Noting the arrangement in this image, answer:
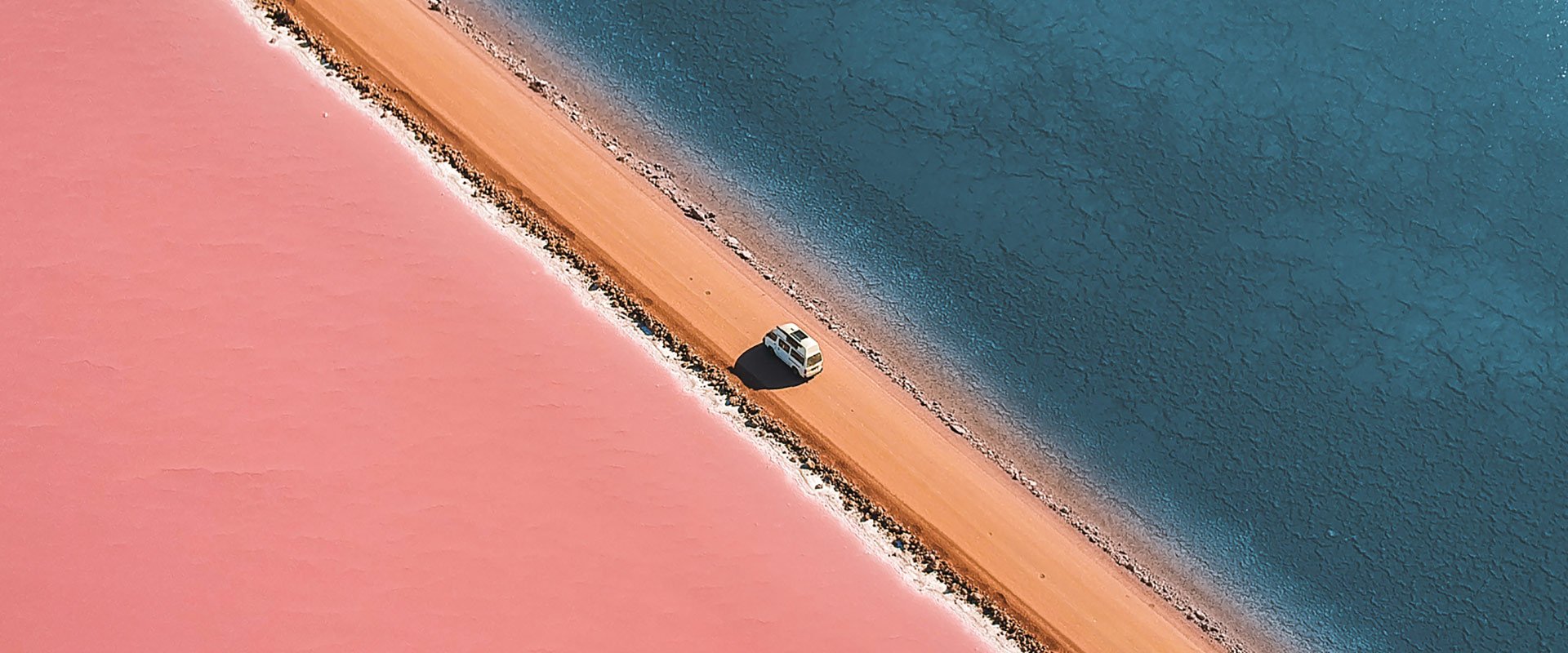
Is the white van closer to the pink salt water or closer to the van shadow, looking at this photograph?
the van shadow

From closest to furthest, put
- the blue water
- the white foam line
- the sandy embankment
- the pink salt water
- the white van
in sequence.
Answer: the pink salt water, the white foam line, the sandy embankment, the white van, the blue water

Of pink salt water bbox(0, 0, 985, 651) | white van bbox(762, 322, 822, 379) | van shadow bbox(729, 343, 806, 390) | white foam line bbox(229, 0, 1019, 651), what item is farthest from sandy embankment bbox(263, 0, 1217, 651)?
pink salt water bbox(0, 0, 985, 651)

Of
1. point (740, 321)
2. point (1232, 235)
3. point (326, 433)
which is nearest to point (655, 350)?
point (740, 321)

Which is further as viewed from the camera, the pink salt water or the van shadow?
the van shadow

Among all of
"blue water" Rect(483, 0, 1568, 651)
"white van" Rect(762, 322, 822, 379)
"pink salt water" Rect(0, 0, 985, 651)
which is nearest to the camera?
"pink salt water" Rect(0, 0, 985, 651)

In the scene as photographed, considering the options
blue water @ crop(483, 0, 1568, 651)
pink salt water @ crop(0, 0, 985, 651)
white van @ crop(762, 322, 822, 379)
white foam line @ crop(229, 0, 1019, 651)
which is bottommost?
pink salt water @ crop(0, 0, 985, 651)

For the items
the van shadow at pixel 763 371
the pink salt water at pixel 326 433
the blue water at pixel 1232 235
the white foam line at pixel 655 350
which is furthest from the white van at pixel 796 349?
the blue water at pixel 1232 235

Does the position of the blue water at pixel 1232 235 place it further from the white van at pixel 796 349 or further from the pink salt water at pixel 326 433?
the pink salt water at pixel 326 433
